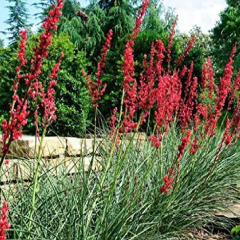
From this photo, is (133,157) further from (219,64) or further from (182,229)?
(219,64)

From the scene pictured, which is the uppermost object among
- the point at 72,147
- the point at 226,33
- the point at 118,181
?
the point at 226,33

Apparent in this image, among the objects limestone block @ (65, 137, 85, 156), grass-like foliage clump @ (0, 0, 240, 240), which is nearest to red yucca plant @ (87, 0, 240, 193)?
grass-like foliage clump @ (0, 0, 240, 240)

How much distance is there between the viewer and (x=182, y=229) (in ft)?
10.2

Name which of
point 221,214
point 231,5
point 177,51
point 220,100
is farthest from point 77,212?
point 231,5

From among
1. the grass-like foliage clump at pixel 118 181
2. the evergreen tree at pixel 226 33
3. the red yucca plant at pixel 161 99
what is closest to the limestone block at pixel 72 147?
the red yucca plant at pixel 161 99

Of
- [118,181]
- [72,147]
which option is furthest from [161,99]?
[72,147]

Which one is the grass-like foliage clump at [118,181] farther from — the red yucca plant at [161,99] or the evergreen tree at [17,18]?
the evergreen tree at [17,18]

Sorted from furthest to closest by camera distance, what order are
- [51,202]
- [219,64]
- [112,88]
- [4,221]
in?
1. [219,64]
2. [112,88]
3. [51,202]
4. [4,221]

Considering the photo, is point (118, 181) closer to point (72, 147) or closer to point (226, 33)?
point (72, 147)

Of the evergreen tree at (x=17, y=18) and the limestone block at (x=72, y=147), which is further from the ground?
the evergreen tree at (x=17, y=18)

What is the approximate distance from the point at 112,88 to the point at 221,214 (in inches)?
209

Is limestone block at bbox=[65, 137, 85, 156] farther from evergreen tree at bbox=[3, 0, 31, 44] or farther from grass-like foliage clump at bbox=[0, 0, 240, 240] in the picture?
evergreen tree at bbox=[3, 0, 31, 44]

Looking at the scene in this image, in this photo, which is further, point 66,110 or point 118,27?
point 118,27

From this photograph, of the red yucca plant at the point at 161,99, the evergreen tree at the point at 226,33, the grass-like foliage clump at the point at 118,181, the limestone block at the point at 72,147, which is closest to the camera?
the grass-like foliage clump at the point at 118,181
